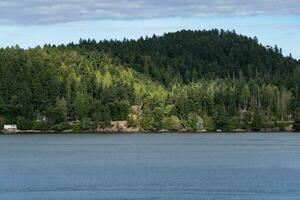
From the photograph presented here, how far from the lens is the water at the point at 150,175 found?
72125mm

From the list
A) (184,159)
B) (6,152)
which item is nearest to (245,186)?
(184,159)

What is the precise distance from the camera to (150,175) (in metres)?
90.0

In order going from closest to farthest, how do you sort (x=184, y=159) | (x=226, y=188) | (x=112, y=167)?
(x=226, y=188)
(x=112, y=167)
(x=184, y=159)

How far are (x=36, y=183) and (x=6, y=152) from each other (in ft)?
193

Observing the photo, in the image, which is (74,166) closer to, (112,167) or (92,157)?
(112,167)

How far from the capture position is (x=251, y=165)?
349 feet

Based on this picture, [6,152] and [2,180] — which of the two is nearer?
[2,180]

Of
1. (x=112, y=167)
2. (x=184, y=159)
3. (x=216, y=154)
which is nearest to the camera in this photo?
(x=112, y=167)

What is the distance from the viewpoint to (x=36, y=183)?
80.9 m

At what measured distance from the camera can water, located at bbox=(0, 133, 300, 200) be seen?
72125 mm

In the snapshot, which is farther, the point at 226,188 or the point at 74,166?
the point at 74,166

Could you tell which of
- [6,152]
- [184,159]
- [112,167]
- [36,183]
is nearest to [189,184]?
[36,183]

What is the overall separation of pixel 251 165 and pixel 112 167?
66.9 feet

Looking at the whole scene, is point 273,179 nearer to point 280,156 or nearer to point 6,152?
point 280,156
